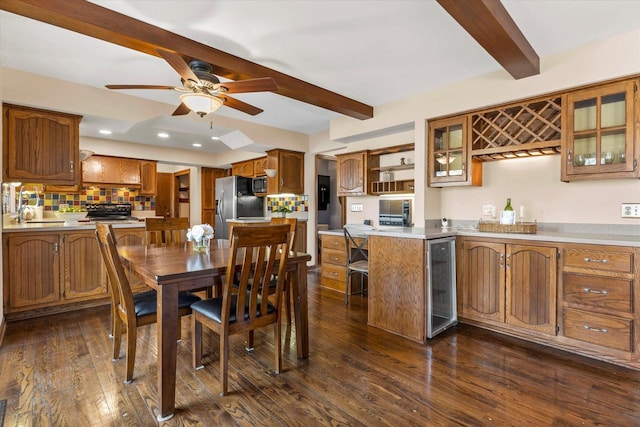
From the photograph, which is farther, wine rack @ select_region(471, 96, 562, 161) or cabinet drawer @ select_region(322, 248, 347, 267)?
cabinet drawer @ select_region(322, 248, 347, 267)

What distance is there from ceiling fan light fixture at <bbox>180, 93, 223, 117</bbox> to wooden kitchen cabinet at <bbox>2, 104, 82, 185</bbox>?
1.74 m

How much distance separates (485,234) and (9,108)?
4.58 meters

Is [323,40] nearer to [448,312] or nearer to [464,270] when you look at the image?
[464,270]

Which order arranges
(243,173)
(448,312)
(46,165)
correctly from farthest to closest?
(243,173) < (46,165) < (448,312)

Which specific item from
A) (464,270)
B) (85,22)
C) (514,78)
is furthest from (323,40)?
(464,270)

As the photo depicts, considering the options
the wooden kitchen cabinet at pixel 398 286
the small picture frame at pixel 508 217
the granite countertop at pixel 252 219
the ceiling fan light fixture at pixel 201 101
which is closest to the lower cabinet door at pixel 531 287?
the small picture frame at pixel 508 217

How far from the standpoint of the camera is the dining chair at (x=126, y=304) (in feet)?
6.07

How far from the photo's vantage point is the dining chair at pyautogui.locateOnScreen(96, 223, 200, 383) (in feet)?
6.07

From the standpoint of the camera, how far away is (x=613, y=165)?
235 centimetres

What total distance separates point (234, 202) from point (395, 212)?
3.04 meters

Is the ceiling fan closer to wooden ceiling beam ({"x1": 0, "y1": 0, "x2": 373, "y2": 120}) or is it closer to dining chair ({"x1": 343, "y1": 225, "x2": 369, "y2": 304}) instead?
wooden ceiling beam ({"x1": 0, "y1": 0, "x2": 373, "y2": 120})

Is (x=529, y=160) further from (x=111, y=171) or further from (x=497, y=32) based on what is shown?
(x=111, y=171)

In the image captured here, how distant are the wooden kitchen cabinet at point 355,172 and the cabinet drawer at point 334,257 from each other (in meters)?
0.90

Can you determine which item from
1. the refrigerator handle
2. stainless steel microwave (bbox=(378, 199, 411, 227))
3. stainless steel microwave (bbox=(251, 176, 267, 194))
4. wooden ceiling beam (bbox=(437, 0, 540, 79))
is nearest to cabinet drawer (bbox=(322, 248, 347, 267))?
stainless steel microwave (bbox=(378, 199, 411, 227))
